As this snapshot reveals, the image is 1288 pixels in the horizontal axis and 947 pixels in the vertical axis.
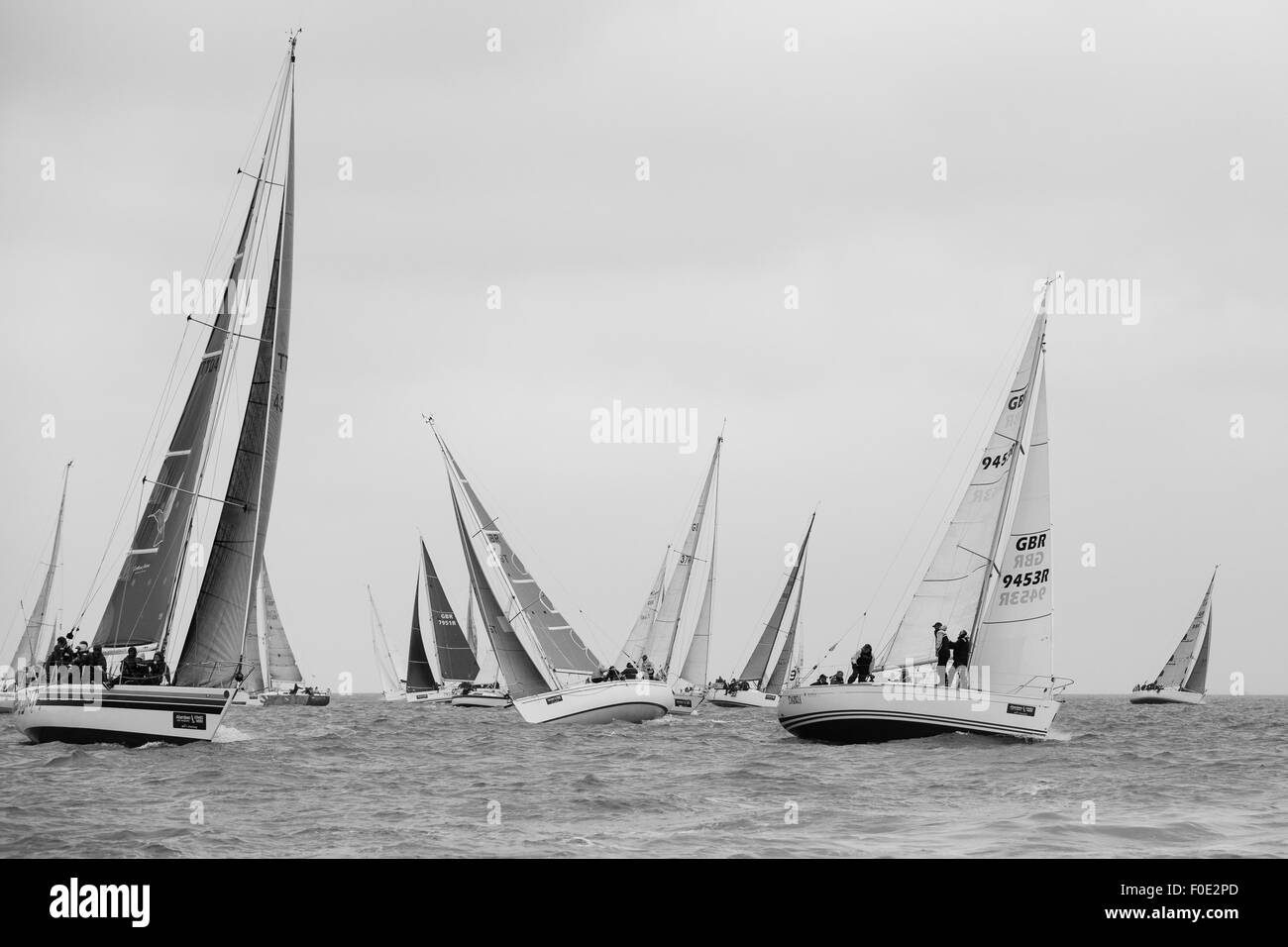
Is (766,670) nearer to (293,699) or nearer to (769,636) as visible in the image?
(769,636)

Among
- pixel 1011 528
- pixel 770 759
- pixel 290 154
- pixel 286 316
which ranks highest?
pixel 290 154

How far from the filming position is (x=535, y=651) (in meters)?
44.4

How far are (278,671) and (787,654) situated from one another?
33.3 metres

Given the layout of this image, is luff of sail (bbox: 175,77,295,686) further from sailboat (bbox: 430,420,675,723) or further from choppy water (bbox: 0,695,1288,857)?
sailboat (bbox: 430,420,675,723)

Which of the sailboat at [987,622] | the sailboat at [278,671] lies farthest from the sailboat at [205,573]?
the sailboat at [278,671]

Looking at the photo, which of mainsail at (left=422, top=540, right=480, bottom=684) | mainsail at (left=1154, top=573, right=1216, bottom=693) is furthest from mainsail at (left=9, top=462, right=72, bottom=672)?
mainsail at (left=1154, top=573, right=1216, bottom=693)

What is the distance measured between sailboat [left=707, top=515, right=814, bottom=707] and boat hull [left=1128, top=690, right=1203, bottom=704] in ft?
139

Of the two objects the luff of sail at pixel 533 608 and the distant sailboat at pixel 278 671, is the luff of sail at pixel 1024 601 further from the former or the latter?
the distant sailboat at pixel 278 671

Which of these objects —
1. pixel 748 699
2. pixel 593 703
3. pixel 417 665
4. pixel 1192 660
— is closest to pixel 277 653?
pixel 417 665

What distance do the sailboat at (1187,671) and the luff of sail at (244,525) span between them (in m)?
77.0
